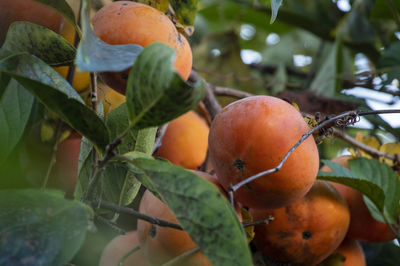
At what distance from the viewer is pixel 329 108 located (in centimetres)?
125

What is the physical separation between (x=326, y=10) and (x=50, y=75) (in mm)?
1449

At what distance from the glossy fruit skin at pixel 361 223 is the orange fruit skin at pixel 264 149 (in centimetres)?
33

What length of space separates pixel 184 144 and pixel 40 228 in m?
0.52

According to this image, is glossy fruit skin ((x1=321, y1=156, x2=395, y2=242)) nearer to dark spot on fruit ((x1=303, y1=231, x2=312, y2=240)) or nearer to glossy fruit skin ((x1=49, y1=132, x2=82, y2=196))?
dark spot on fruit ((x1=303, y1=231, x2=312, y2=240))

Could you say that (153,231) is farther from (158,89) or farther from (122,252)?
(158,89)

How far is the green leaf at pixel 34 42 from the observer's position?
64 cm

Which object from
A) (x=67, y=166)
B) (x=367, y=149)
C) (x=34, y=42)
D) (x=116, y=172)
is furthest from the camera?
(x=367, y=149)

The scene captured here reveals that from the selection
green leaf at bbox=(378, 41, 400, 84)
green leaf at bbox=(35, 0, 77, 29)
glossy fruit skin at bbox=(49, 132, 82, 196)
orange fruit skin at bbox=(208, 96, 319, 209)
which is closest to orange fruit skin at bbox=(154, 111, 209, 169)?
glossy fruit skin at bbox=(49, 132, 82, 196)

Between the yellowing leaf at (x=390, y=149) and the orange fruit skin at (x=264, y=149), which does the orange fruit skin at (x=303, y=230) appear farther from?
the yellowing leaf at (x=390, y=149)

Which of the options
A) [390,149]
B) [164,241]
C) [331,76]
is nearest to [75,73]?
[164,241]

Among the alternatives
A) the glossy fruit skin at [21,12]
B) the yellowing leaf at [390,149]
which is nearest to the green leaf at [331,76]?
the yellowing leaf at [390,149]

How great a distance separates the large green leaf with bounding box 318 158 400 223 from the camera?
92cm

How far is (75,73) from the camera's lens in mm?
920

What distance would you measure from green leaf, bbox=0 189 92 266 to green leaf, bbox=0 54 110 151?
0.09 metres
